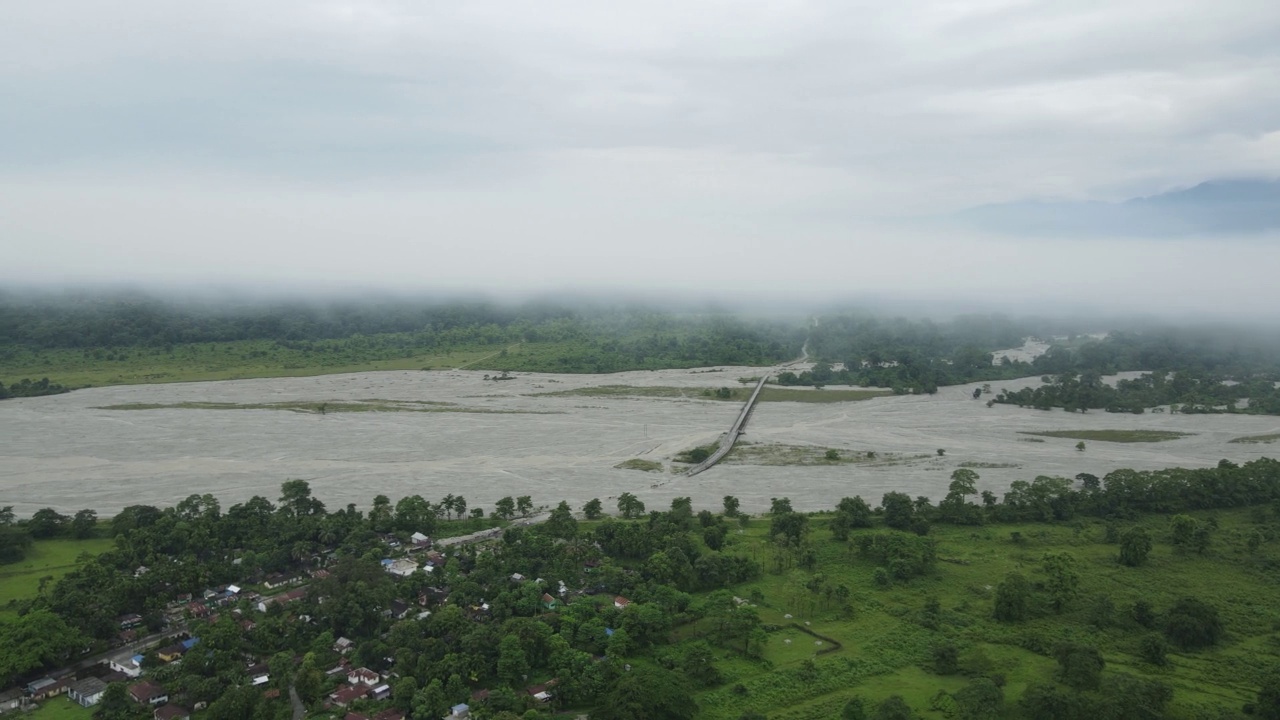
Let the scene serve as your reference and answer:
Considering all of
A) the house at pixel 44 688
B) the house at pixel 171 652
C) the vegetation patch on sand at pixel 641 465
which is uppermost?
the vegetation patch on sand at pixel 641 465

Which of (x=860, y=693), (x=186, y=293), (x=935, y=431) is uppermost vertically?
(x=186, y=293)

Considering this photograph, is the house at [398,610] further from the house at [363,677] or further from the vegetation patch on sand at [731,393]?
the vegetation patch on sand at [731,393]

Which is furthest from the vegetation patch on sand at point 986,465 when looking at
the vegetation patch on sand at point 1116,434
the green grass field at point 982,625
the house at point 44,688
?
the house at point 44,688

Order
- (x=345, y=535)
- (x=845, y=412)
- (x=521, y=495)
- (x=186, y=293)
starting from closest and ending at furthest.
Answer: (x=345, y=535) < (x=521, y=495) < (x=845, y=412) < (x=186, y=293)

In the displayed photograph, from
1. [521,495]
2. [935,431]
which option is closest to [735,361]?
[935,431]

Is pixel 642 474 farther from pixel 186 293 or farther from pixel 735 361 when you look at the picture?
pixel 186 293

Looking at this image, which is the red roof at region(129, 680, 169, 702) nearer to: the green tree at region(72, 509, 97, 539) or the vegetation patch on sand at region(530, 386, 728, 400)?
the green tree at region(72, 509, 97, 539)

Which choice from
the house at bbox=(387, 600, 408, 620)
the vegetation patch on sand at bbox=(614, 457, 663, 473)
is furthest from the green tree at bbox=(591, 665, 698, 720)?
the vegetation patch on sand at bbox=(614, 457, 663, 473)
